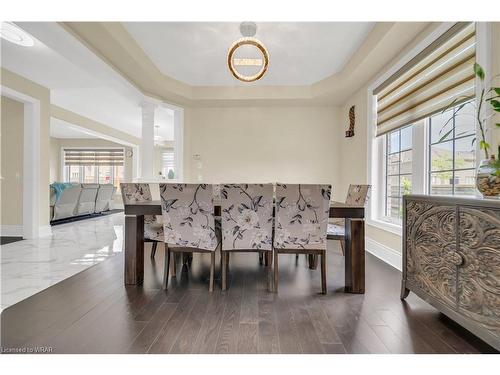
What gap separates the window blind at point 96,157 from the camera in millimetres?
9945

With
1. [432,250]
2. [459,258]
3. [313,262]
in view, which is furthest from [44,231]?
[459,258]

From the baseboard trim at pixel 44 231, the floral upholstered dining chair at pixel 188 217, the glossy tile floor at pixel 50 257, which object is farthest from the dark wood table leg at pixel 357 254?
the baseboard trim at pixel 44 231

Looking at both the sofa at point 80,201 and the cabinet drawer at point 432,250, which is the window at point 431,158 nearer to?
the cabinet drawer at point 432,250

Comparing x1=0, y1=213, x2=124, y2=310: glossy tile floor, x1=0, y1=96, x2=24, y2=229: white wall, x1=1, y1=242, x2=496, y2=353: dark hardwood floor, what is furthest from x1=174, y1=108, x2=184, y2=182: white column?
x1=1, y1=242, x2=496, y2=353: dark hardwood floor

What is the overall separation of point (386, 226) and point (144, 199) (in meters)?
3.03

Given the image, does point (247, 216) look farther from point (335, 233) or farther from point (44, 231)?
point (44, 231)

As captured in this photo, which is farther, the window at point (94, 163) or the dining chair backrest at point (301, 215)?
the window at point (94, 163)

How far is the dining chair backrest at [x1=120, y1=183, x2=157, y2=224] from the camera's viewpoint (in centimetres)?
283

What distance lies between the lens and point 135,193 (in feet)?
9.73

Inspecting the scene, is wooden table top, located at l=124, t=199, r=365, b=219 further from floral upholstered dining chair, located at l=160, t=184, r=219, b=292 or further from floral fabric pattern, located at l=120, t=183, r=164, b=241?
floral fabric pattern, located at l=120, t=183, r=164, b=241

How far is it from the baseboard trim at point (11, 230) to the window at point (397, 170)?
5.88m

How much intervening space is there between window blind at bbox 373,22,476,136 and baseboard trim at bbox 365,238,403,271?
4.87 ft
